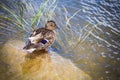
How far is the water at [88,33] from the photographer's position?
22.3 ft

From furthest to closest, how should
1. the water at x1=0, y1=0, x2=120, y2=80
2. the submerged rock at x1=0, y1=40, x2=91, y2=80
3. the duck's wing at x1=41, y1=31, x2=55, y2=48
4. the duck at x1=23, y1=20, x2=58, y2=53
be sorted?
1. the water at x1=0, y1=0, x2=120, y2=80
2. the duck's wing at x1=41, y1=31, x2=55, y2=48
3. the duck at x1=23, y1=20, x2=58, y2=53
4. the submerged rock at x1=0, y1=40, x2=91, y2=80

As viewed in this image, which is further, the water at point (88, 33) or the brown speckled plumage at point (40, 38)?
the water at point (88, 33)

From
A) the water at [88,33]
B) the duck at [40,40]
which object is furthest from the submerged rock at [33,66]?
the water at [88,33]

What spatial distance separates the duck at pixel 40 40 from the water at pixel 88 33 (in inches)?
16.4

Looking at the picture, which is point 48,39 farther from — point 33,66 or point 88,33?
point 88,33

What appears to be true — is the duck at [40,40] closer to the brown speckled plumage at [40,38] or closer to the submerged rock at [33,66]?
the brown speckled plumage at [40,38]

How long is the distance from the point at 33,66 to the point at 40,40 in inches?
31.8

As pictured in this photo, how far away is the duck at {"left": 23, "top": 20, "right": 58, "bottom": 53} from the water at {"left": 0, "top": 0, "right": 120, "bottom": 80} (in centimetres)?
42

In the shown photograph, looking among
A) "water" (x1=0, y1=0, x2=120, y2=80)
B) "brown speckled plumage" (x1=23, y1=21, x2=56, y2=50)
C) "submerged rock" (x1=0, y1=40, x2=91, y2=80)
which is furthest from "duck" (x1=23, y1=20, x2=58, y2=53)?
"water" (x1=0, y1=0, x2=120, y2=80)

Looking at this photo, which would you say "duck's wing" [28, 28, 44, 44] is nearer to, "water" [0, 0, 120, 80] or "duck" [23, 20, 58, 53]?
"duck" [23, 20, 58, 53]

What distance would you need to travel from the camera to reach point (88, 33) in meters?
7.79

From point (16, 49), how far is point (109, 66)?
2186mm

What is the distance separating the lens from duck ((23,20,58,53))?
6391 millimetres

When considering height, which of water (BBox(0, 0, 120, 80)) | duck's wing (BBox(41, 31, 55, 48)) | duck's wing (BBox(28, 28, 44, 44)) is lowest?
water (BBox(0, 0, 120, 80))
